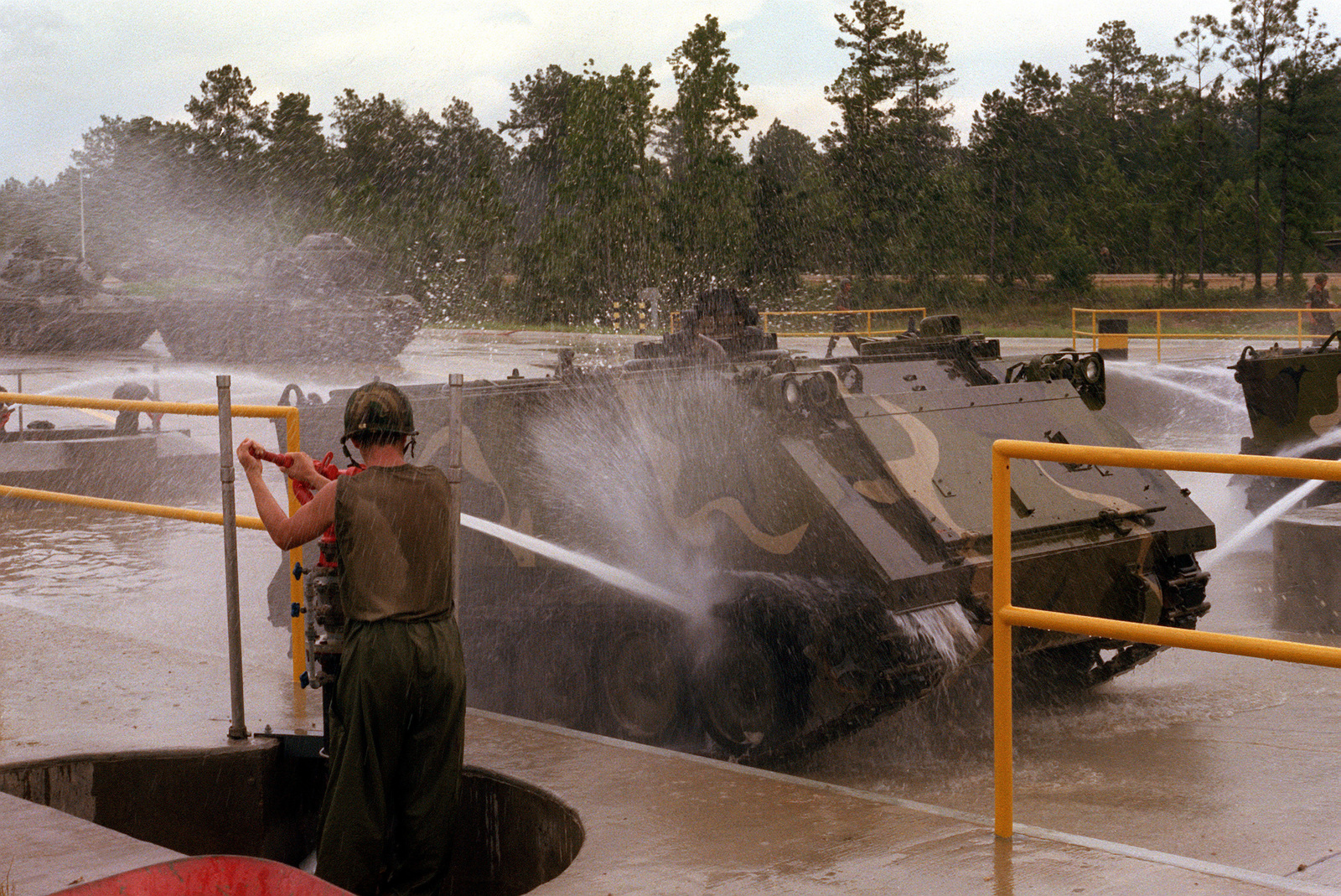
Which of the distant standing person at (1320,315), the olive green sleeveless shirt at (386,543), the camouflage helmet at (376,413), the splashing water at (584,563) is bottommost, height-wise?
the splashing water at (584,563)

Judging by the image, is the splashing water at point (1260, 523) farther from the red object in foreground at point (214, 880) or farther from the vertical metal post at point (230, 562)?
the red object in foreground at point (214, 880)

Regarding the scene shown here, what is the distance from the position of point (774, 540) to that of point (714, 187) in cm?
2734

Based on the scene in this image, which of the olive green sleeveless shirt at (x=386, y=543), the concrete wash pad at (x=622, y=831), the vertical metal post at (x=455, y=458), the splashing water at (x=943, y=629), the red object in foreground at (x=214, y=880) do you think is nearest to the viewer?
the red object in foreground at (x=214, y=880)

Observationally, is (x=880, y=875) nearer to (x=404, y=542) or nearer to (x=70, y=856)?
(x=404, y=542)

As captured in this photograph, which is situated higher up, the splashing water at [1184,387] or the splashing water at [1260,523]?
the splashing water at [1184,387]

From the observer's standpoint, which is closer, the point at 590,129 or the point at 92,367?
the point at 92,367

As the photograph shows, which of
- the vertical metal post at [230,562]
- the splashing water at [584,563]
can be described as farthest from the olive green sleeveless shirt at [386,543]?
the splashing water at [584,563]

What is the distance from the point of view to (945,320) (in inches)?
301

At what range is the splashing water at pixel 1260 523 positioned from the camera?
9.58 m

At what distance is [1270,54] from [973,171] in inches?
345

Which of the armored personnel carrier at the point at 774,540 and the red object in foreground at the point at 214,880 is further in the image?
the armored personnel carrier at the point at 774,540

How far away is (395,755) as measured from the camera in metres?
3.39

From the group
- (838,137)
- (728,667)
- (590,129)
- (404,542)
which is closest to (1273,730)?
(728,667)

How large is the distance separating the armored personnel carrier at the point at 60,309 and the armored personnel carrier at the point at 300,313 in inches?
30.3
